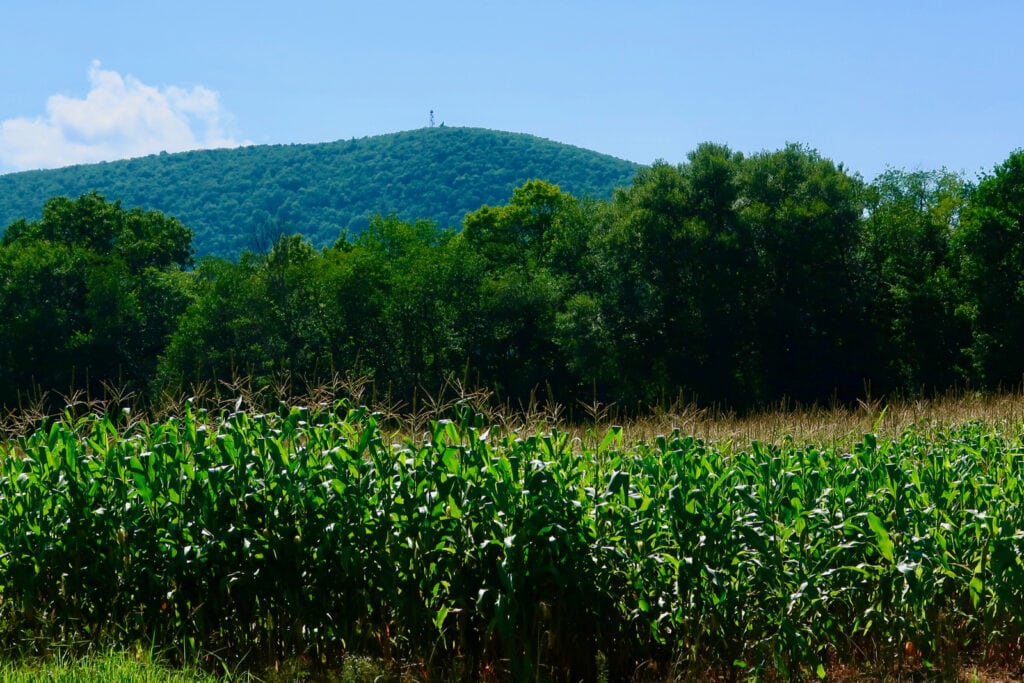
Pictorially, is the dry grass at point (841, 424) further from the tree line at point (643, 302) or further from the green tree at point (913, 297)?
the green tree at point (913, 297)

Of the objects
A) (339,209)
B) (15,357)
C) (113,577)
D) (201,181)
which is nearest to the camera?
(113,577)

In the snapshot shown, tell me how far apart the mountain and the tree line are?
43710mm

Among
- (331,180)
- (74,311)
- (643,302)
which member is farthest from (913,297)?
(331,180)

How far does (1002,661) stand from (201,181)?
10388cm

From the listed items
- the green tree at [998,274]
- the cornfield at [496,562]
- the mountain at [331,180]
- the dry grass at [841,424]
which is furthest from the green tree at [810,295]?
the mountain at [331,180]

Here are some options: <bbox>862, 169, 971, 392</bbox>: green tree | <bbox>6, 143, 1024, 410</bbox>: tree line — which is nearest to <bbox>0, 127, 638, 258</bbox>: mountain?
<bbox>6, 143, 1024, 410</bbox>: tree line

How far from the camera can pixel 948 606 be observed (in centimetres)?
580

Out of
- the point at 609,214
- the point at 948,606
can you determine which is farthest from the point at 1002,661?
the point at 609,214

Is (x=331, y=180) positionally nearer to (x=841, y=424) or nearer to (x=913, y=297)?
(x=913, y=297)

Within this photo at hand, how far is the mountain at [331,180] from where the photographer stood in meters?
92.4

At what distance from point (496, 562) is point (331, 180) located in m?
98.8

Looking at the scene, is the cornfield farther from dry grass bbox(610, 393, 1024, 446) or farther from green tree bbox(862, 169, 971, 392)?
green tree bbox(862, 169, 971, 392)

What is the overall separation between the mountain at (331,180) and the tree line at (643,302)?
43.7m

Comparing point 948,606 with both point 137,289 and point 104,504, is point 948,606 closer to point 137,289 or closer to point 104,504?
point 104,504
